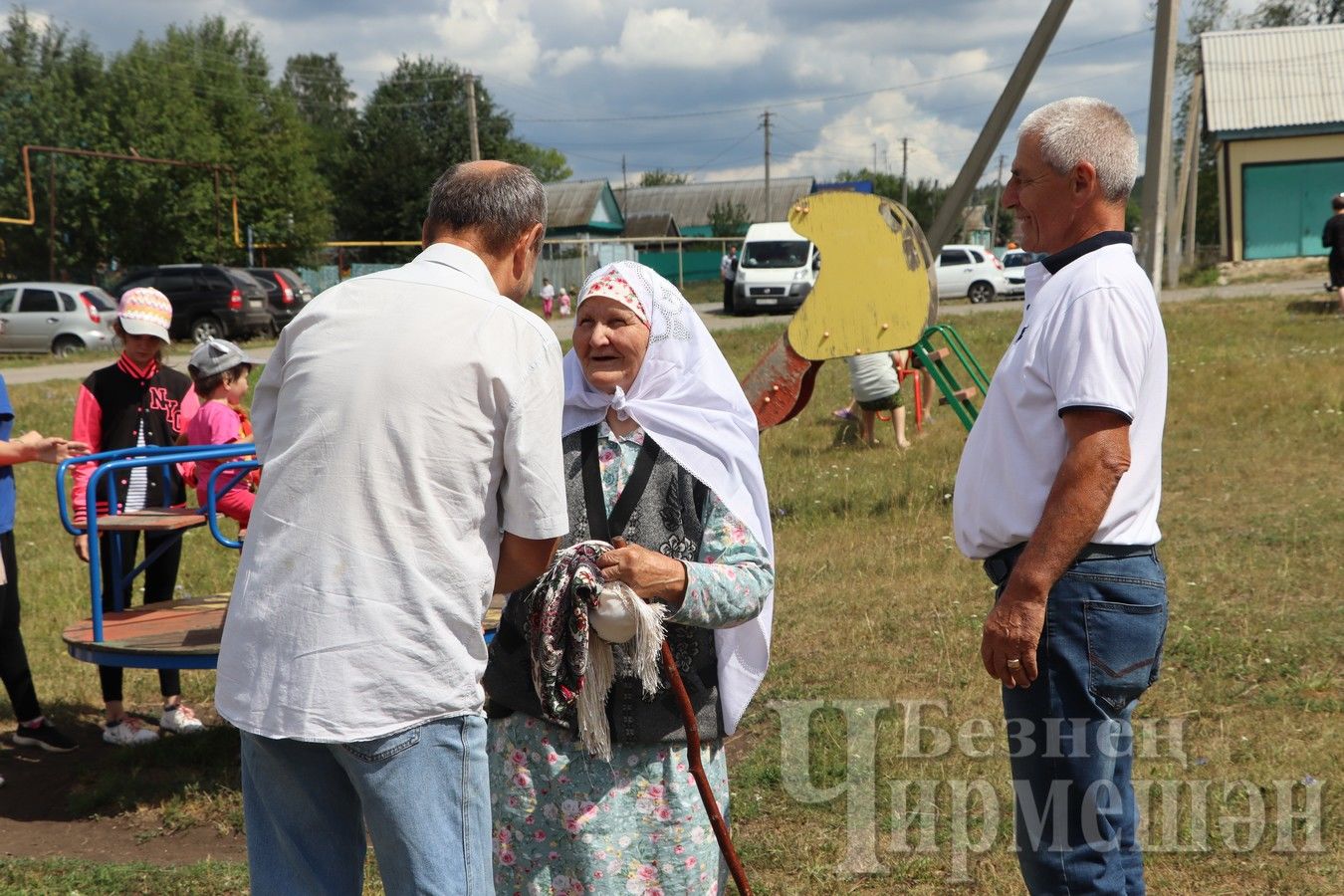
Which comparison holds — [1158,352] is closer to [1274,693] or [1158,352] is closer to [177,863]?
[1274,693]

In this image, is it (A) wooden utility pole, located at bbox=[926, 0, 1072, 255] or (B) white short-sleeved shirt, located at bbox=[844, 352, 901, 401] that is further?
(B) white short-sleeved shirt, located at bbox=[844, 352, 901, 401]

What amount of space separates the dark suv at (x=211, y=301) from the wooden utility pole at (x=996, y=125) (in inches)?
736

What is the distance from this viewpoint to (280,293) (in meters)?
25.7

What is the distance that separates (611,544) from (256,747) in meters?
0.77

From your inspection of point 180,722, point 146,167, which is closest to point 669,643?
point 180,722

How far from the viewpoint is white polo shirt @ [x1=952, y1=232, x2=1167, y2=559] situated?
2.36 metres

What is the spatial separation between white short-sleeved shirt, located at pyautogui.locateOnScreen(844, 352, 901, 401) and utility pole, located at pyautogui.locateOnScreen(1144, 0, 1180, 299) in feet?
10.6

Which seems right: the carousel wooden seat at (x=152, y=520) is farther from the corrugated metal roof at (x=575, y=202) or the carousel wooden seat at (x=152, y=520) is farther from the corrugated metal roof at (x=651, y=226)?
the corrugated metal roof at (x=651, y=226)

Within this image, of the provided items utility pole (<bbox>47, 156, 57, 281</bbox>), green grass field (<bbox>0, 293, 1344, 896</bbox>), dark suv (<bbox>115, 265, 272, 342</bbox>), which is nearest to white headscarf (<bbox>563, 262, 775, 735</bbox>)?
green grass field (<bbox>0, 293, 1344, 896</bbox>)

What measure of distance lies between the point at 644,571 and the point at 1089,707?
927 mm

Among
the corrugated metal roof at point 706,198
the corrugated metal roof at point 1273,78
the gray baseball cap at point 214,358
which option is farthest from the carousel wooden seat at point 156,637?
the corrugated metal roof at point 706,198

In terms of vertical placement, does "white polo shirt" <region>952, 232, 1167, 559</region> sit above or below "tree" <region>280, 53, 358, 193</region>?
below

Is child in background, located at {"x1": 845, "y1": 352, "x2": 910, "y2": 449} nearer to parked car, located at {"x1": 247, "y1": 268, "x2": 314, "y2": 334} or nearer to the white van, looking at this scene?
the white van

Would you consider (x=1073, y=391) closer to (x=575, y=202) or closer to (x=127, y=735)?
(x=127, y=735)
